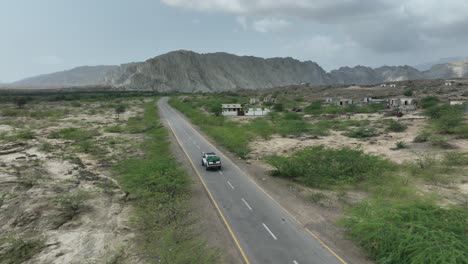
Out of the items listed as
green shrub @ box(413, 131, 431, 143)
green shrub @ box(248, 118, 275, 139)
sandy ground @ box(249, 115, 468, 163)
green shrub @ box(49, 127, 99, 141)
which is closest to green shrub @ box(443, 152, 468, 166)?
sandy ground @ box(249, 115, 468, 163)

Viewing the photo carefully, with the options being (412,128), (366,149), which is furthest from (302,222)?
(412,128)

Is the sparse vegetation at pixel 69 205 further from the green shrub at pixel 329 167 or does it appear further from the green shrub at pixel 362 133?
the green shrub at pixel 362 133

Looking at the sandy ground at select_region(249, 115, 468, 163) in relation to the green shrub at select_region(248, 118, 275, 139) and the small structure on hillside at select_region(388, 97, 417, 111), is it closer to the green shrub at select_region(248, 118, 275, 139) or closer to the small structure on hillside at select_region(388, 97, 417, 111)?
the green shrub at select_region(248, 118, 275, 139)

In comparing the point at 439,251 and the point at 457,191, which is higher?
the point at 439,251

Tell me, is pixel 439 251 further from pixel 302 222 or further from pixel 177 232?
pixel 177 232

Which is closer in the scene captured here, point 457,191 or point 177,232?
point 177,232

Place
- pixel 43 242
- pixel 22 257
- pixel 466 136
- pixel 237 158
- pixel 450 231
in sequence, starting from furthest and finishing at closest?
pixel 466 136 → pixel 237 158 → pixel 43 242 → pixel 22 257 → pixel 450 231
